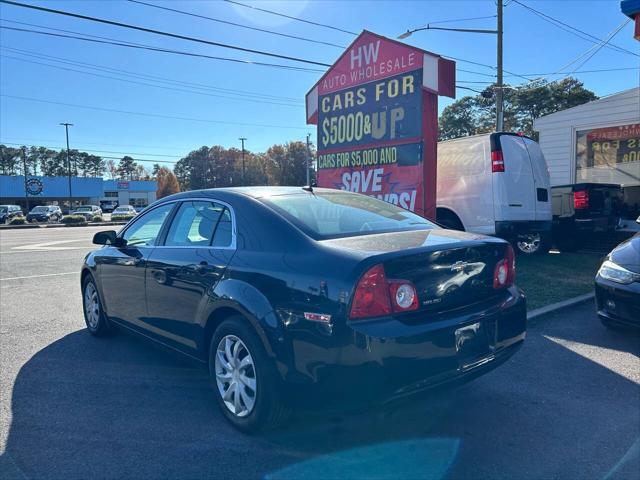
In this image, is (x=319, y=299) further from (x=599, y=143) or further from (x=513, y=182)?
(x=599, y=143)

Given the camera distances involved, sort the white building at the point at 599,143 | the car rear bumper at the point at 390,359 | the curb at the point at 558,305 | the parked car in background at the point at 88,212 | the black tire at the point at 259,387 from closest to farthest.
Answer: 1. the car rear bumper at the point at 390,359
2. the black tire at the point at 259,387
3. the curb at the point at 558,305
4. the white building at the point at 599,143
5. the parked car in background at the point at 88,212

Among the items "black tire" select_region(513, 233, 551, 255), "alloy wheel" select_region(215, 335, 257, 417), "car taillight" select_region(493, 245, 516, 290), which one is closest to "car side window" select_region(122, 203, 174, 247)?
"alloy wheel" select_region(215, 335, 257, 417)

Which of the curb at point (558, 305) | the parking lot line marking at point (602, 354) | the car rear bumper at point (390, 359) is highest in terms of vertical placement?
the car rear bumper at point (390, 359)

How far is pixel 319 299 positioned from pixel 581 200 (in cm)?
909

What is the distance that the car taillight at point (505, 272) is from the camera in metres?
3.36

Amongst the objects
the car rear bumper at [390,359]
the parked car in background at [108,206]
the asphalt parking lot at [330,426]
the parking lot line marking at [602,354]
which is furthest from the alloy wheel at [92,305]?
the parked car in background at [108,206]

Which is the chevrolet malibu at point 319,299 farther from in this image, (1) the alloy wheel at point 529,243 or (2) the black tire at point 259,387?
(1) the alloy wheel at point 529,243

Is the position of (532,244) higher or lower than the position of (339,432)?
higher

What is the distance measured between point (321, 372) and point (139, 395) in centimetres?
185

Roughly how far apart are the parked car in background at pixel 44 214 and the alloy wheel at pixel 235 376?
42.7 metres

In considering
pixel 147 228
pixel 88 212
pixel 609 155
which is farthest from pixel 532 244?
pixel 88 212

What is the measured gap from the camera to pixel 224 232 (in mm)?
3564

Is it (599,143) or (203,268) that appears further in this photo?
(599,143)

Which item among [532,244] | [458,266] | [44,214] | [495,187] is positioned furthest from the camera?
[44,214]
